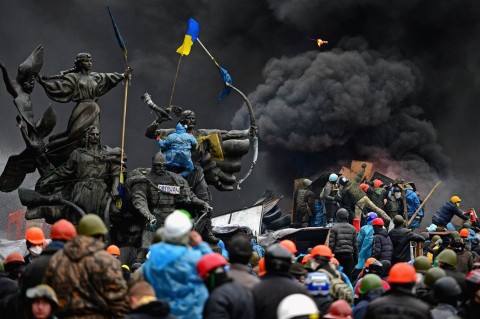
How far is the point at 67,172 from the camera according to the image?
16875 millimetres

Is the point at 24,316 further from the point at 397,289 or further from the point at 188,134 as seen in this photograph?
the point at 188,134

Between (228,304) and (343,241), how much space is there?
8233 millimetres

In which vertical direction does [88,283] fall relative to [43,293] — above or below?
above

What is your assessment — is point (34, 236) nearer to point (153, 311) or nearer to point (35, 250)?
point (35, 250)

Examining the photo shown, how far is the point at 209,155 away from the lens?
63.5 ft

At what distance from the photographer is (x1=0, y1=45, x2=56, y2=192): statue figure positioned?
55.7ft

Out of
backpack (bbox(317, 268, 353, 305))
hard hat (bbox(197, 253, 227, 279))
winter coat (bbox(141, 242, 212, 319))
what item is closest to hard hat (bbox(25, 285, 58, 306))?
winter coat (bbox(141, 242, 212, 319))

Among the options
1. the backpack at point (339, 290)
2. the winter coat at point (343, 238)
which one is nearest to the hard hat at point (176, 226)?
the backpack at point (339, 290)

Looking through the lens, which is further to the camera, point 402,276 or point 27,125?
point 27,125

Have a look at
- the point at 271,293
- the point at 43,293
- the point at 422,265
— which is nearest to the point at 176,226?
the point at 271,293

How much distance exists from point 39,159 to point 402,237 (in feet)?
19.9

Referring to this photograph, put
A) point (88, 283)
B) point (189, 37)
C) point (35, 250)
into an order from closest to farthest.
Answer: point (88, 283) → point (35, 250) → point (189, 37)

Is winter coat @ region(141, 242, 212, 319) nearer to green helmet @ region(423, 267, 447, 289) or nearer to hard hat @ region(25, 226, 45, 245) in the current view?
green helmet @ region(423, 267, 447, 289)

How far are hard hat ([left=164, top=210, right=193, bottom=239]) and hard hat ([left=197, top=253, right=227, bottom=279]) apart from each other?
263mm
